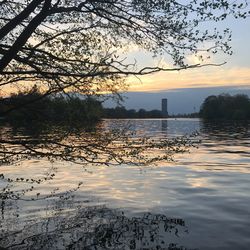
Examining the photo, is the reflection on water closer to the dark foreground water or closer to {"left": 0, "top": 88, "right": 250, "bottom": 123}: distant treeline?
the dark foreground water

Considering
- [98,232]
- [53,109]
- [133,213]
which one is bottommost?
[133,213]

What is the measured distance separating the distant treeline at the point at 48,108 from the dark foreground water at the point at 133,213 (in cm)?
101

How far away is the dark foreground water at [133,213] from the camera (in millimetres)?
14219

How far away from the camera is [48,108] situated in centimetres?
1200

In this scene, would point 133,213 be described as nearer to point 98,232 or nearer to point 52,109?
point 98,232

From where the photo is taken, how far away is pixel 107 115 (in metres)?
12.4

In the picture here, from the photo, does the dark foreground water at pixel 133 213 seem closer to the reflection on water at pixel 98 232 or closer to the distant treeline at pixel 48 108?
the reflection on water at pixel 98 232

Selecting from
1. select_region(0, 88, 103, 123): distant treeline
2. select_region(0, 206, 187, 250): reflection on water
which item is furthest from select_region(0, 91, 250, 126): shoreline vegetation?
select_region(0, 206, 187, 250): reflection on water

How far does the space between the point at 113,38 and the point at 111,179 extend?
16.2 m

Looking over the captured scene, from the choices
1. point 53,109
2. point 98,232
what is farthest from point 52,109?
point 98,232

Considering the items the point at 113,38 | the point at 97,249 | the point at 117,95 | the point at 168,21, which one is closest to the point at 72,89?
the point at 117,95

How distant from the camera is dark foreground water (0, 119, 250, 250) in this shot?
46.6 feet

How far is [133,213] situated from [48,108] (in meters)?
7.56

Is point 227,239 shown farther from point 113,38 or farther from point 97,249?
point 113,38
